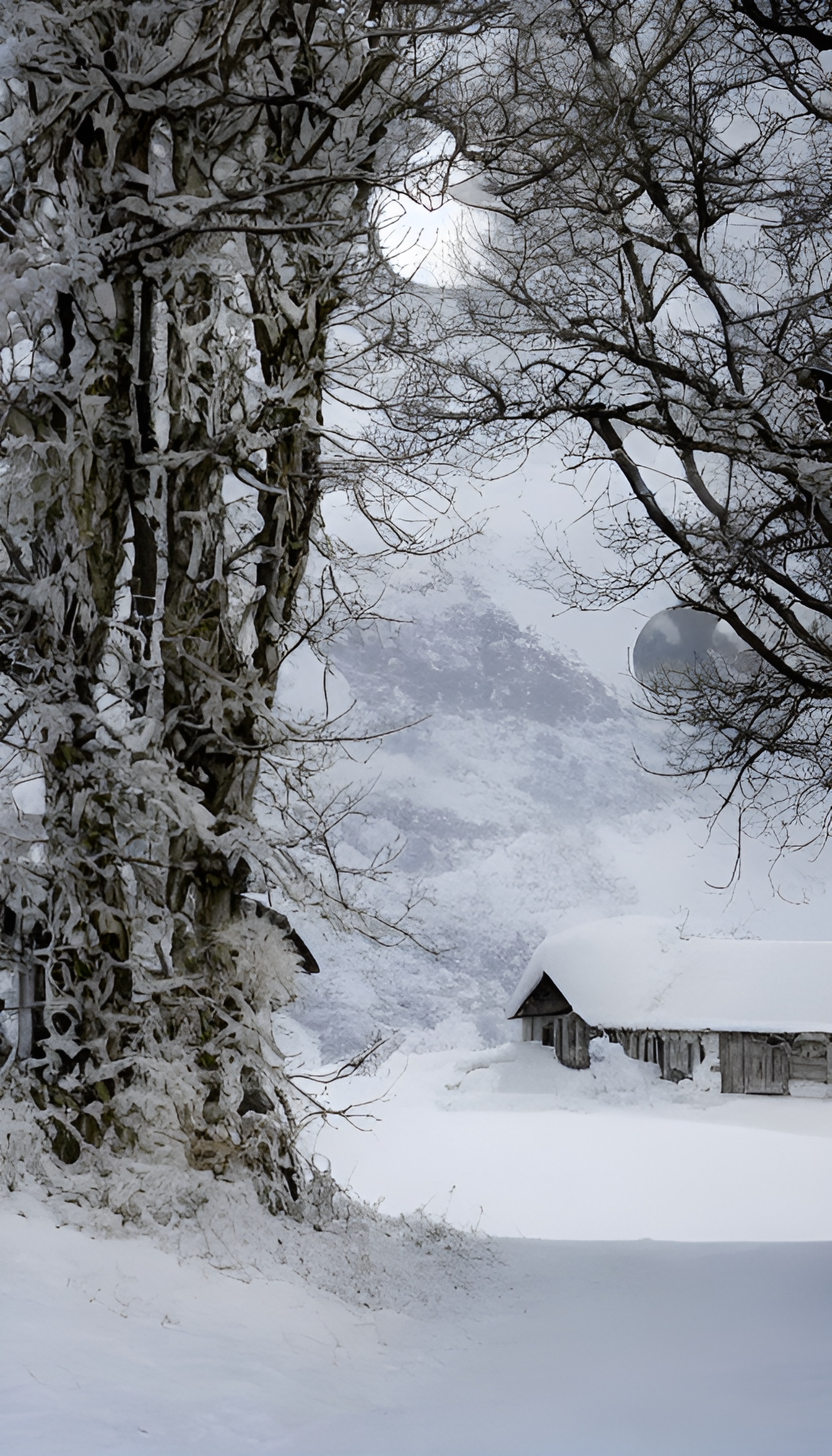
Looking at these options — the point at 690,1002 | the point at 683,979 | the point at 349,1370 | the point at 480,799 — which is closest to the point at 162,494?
the point at 349,1370

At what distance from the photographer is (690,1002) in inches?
982

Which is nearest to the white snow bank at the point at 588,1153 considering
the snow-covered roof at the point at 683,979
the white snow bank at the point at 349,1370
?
the snow-covered roof at the point at 683,979

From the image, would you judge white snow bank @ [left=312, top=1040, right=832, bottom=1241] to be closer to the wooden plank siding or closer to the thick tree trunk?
the wooden plank siding

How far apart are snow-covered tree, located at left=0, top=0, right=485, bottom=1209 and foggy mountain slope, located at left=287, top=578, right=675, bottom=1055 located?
53087 millimetres

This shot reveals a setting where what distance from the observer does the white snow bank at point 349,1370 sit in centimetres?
444

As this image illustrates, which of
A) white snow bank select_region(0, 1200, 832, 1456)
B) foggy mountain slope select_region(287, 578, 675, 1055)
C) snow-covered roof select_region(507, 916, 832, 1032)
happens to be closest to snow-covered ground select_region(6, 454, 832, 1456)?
white snow bank select_region(0, 1200, 832, 1456)

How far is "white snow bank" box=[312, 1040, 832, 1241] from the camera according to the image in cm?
1278

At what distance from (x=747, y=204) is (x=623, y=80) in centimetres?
153

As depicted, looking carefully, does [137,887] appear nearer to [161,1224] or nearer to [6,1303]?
[161,1224]

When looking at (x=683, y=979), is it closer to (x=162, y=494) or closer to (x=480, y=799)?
(x=162, y=494)

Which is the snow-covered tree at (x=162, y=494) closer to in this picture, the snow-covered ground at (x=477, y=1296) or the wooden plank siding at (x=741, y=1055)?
the snow-covered ground at (x=477, y=1296)

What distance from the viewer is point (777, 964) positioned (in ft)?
83.7

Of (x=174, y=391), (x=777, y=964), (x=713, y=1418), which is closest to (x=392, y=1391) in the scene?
(x=713, y=1418)

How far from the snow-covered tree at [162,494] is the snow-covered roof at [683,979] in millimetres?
18053
